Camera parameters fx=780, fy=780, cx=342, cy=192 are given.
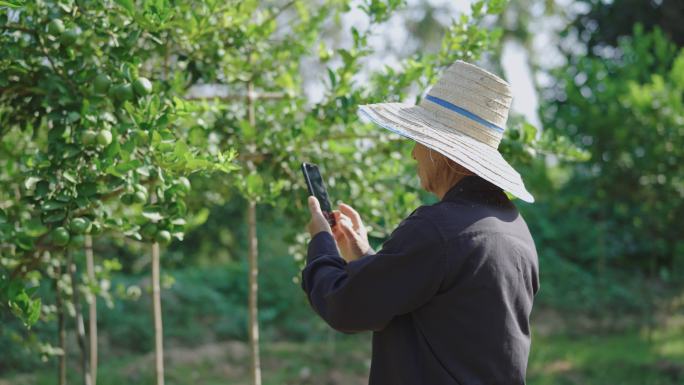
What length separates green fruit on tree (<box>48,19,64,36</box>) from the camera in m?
2.40

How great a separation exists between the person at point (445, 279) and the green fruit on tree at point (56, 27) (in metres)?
Answer: 1.01

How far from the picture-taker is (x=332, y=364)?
707cm

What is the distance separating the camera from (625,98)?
750 cm

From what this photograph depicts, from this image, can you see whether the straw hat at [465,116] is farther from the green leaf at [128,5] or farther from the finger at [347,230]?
the green leaf at [128,5]

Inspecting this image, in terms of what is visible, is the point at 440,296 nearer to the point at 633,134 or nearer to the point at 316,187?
the point at 316,187

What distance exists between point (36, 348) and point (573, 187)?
7.14 meters

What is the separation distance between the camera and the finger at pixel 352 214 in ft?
7.70

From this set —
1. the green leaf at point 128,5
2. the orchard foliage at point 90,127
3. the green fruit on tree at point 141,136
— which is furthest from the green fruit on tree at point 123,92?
the green leaf at point 128,5

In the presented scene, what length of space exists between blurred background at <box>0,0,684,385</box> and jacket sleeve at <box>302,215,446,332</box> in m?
0.87

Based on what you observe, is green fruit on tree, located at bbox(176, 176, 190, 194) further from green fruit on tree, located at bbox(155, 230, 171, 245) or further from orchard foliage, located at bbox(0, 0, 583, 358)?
green fruit on tree, located at bbox(155, 230, 171, 245)

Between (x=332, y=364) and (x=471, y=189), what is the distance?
5272mm

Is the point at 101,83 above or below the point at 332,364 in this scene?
above

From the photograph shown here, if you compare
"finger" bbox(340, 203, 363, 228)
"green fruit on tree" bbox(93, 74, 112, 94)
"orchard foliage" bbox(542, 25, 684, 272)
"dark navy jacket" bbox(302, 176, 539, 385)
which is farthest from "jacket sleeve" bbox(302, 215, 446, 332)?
"orchard foliage" bbox(542, 25, 684, 272)

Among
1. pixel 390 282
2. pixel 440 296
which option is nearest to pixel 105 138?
pixel 390 282
